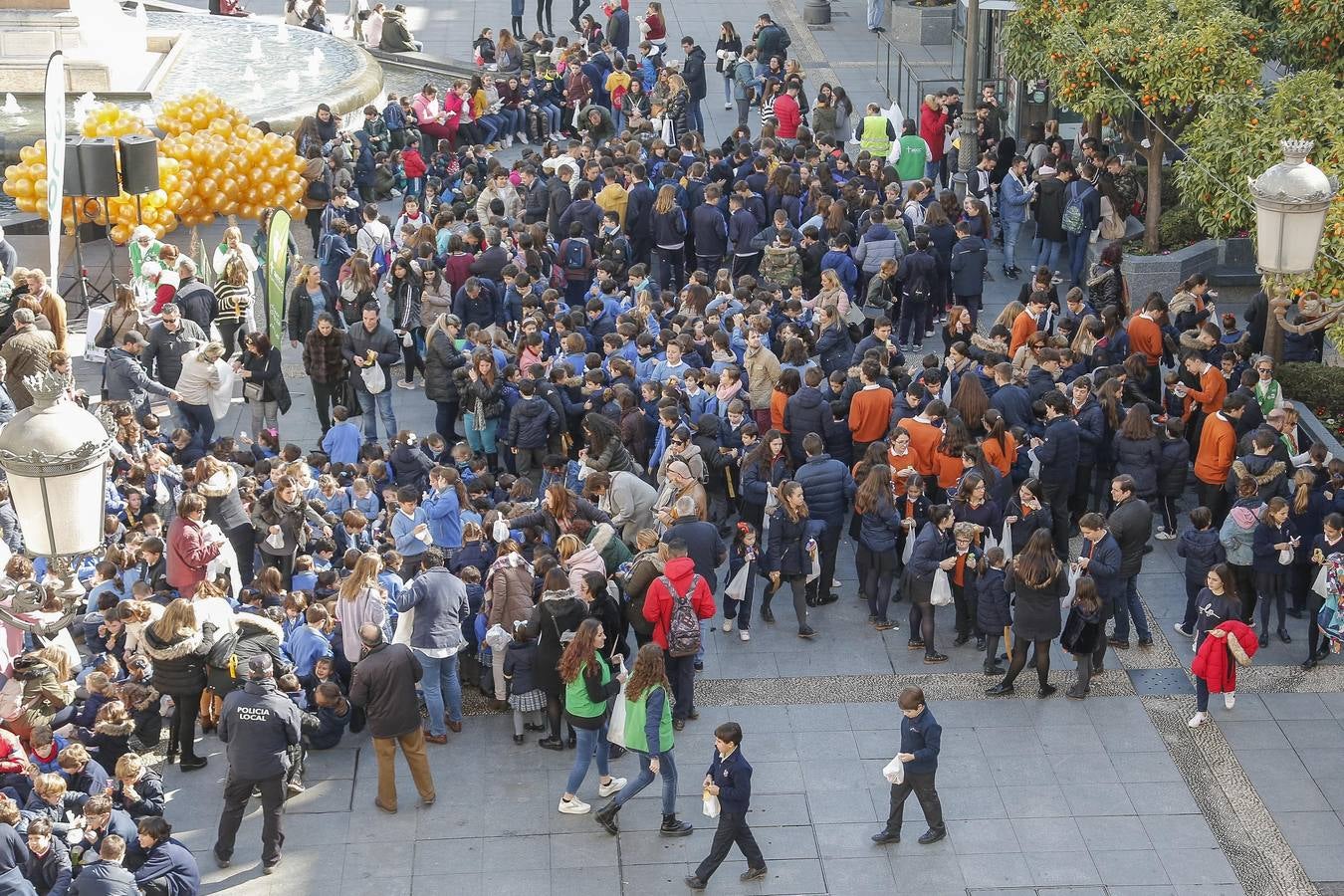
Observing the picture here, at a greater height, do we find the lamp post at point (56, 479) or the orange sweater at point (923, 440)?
the lamp post at point (56, 479)

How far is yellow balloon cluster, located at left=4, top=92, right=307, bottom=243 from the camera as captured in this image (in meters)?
20.3

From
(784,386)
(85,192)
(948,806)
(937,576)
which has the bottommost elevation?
(948,806)

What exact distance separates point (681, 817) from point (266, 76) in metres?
19.6

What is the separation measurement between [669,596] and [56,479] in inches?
242

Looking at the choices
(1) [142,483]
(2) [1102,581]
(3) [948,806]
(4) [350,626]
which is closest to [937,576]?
(2) [1102,581]

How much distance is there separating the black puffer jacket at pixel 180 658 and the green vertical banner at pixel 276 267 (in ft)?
22.0

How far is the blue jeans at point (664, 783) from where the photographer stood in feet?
37.7

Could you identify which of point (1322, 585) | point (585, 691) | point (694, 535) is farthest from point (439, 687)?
point (1322, 585)

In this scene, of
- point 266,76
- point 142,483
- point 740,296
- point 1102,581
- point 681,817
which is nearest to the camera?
point 681,817

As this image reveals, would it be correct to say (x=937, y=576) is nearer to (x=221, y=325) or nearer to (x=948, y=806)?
(x=948, y=806)

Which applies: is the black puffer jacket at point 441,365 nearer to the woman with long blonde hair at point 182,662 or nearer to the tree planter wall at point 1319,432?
the woman with long blonde hair at point 182,662

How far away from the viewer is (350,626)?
12359mm

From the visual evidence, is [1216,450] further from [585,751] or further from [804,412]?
[585,751]

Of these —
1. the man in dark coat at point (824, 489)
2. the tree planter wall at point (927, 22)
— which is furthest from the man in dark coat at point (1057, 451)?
the tree planter wall at point (927, 22)
